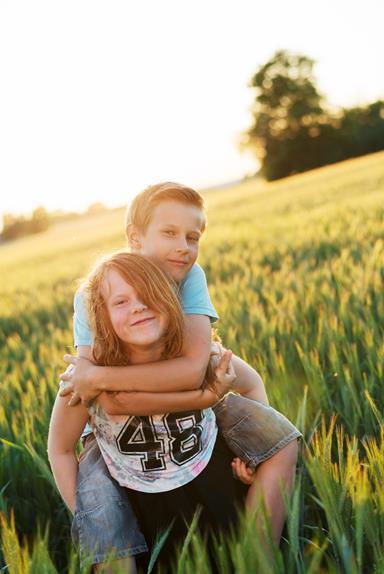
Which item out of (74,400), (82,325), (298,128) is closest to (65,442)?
(74,400)

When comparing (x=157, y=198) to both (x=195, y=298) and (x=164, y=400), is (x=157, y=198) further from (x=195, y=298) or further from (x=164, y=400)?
(x=164, y=400)

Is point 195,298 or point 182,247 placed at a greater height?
point 182,247

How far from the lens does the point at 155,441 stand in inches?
58.4

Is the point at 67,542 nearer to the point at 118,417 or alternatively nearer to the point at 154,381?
the point at 118,417

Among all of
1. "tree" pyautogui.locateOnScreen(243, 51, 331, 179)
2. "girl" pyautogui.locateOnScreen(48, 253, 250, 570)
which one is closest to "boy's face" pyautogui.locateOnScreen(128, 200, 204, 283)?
"girl" pyautogui.locateOnScreen(48, 253, 250, 570)

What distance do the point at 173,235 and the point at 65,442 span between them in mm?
552

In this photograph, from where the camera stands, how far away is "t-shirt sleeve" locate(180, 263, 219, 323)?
5.26ft

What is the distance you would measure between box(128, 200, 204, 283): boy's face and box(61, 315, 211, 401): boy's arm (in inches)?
8.3

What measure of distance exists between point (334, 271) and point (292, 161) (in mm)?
45577

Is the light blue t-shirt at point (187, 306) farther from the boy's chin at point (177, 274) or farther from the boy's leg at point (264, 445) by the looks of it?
the boy's leg at point (264, 445)

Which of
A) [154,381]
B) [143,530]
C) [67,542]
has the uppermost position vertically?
[154,381]

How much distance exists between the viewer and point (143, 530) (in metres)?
1.47

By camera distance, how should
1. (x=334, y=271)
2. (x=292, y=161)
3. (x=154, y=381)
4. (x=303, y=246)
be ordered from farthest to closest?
(x=292, y=161), (x=303, y=246), (x=334, y=271), (x=154, y=381)

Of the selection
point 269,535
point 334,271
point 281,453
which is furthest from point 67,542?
point 334,271
